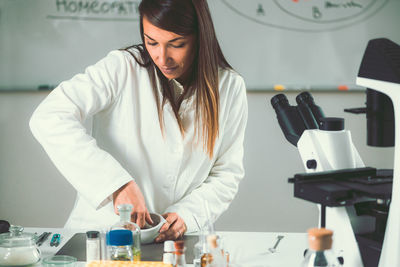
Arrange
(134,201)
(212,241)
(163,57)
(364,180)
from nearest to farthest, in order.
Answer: (212,241), (364,180), (134,201), (163,57)

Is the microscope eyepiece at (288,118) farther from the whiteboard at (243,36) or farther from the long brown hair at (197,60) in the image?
the whiteboard at (243,36)

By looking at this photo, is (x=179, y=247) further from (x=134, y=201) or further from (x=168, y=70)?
(x=168, y=70)

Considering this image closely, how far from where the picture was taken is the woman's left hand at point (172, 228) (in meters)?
1.36

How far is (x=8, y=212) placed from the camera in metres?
2.75

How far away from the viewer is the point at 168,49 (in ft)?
4.65

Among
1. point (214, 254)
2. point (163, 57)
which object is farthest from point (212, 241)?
point (163, 57)

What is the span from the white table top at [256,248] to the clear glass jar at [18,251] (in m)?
0.04

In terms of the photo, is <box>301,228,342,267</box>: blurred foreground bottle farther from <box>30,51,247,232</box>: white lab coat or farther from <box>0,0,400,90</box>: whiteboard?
<box>0,0,400,90</box>: whiteboard

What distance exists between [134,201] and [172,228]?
169 mm

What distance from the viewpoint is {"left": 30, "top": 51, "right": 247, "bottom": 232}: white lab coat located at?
1439 mm

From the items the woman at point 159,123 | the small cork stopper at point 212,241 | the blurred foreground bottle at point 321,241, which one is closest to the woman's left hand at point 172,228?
the woman at point 159,123

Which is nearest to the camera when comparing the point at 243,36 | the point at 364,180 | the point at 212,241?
the point at 212,241

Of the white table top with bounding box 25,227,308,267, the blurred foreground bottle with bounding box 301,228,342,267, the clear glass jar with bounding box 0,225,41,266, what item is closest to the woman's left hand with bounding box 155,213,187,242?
the white table top with bounding box 25,227,308,267

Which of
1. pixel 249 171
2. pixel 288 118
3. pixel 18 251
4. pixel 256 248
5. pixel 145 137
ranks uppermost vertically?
pixel 288 118
